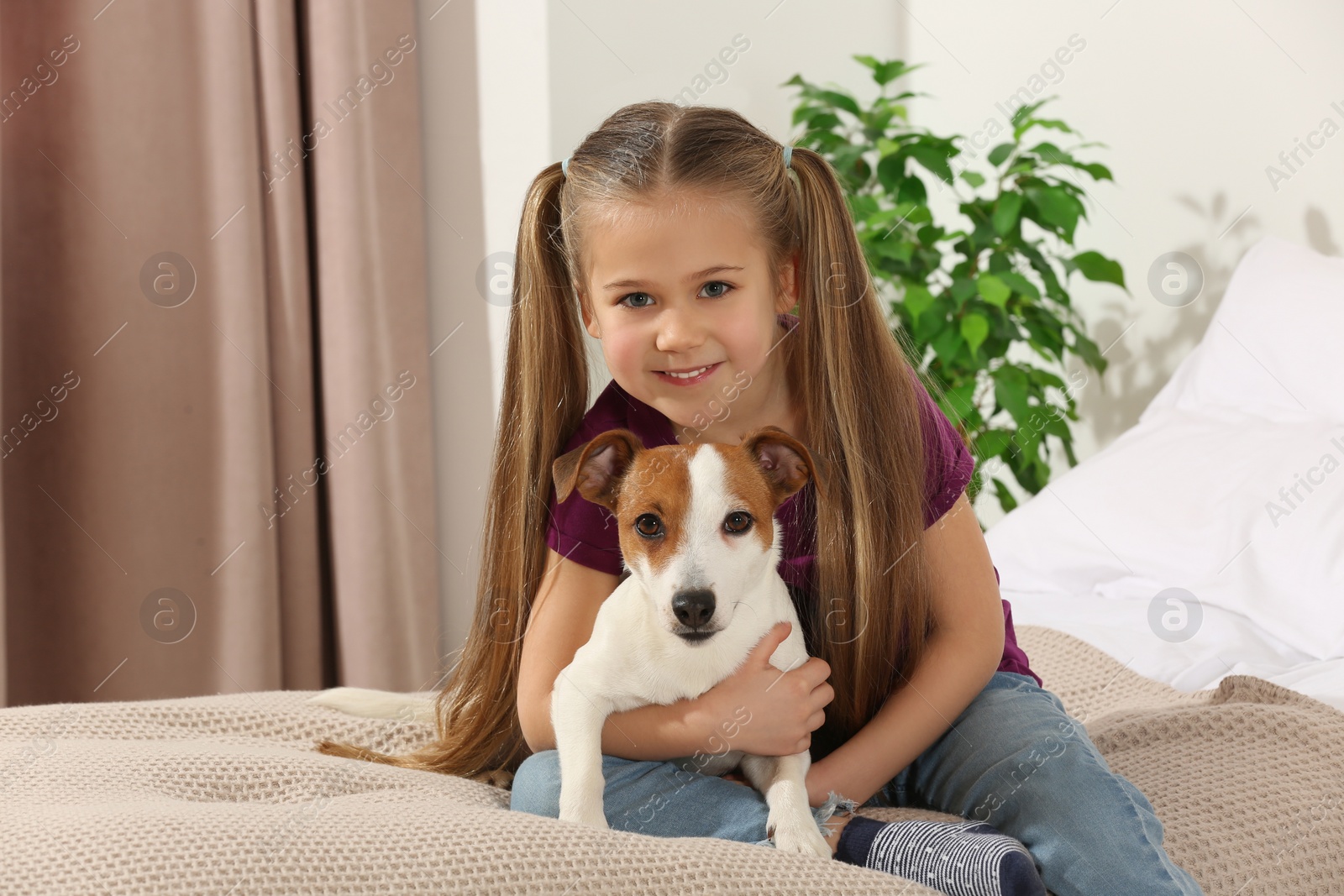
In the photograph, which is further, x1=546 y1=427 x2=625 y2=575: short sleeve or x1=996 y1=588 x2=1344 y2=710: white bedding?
x1=996 y1=588 x2=1344 y2=710: white bedding

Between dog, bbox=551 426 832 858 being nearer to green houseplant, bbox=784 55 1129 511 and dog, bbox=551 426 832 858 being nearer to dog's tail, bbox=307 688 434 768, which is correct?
dog's tail, bbox=307 688 434 768

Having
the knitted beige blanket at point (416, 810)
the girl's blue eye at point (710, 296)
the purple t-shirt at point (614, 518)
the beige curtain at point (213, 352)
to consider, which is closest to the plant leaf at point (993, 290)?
the knitted beige blanket at point (416, 810)

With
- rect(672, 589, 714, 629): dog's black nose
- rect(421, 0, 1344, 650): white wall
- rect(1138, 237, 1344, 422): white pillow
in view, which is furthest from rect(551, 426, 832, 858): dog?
rect(421, 0, 1344, 650): white wall

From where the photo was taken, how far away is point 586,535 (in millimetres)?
1323

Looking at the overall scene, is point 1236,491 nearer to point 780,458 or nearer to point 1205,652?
point 1205,652

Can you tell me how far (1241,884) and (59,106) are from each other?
2.57 meters

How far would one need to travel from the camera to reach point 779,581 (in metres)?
1.20

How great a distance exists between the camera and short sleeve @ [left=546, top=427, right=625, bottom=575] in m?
1.32

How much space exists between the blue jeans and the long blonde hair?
0.44 feet

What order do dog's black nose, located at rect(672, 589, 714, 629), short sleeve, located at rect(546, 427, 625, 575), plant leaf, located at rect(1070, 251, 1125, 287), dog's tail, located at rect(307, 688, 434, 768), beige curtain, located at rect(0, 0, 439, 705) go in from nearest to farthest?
1. dog's black nose, located at rect(672, 589, 714, 629)
2. short sleeve, located at rect(546, 427, 625, 575)
3. dog's tail, located at rect(307, 688, 434, 768)
4. beige curtain, located at rect(0, 0, 439, 705)
5. plant leaf, located at rect(1070, 251, 1125, 287)

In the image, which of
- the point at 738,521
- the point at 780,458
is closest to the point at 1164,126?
the point at 780,458

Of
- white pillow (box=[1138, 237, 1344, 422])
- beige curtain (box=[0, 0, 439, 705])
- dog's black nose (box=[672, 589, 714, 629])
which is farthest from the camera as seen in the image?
beige curtain (box=[0, 0, 439, 705])

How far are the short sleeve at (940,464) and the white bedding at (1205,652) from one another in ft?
1.53

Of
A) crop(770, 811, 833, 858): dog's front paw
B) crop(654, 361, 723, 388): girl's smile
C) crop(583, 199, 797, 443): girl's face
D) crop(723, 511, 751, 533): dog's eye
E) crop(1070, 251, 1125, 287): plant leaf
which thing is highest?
crop(583, 199, 797, 443): girl's face
